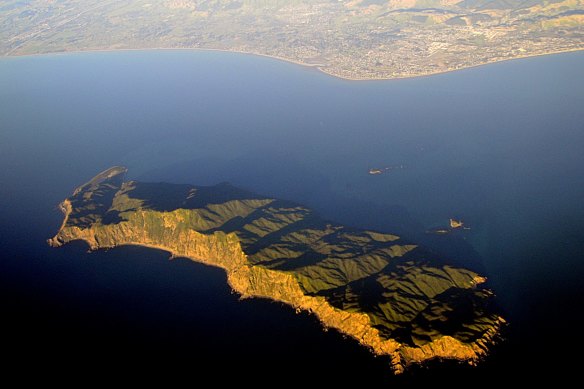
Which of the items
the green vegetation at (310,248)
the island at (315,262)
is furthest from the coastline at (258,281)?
the green vegetation at (310,248)

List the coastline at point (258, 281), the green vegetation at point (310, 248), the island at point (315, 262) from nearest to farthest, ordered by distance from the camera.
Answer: the coastline at point (258, 281), the island at point (315, 262), the green vegetation at point (310, 248)

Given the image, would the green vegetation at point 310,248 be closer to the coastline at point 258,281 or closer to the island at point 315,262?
the island at point 315,262

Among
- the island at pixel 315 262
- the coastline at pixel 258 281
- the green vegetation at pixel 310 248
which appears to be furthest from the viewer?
the green vegetation at pixel 310 248

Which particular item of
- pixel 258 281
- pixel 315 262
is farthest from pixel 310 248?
Result: pixel 258 281

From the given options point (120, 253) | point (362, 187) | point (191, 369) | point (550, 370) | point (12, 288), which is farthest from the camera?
point (362, 187)

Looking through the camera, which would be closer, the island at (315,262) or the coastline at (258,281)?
the coastline at (258,281)

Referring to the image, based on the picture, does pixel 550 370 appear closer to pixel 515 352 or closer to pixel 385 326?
pixel 515 352

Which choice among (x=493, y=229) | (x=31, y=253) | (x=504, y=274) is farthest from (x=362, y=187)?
(x=31, y=253)

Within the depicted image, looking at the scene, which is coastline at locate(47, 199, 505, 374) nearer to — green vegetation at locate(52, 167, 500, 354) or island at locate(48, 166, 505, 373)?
island at locate(48, 166, 505, 373)
